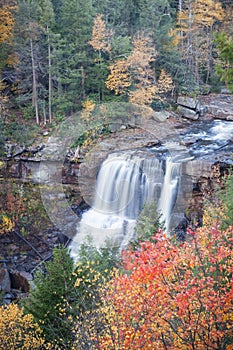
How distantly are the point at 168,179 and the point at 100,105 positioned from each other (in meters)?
8.27

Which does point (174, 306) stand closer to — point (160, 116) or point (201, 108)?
point (160, 116)

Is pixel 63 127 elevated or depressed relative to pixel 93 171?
elevated

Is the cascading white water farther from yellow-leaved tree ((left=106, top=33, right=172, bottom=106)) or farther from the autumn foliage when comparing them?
the autumn foliage

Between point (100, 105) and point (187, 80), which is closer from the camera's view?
point (100, 105)

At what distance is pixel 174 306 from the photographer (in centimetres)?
716

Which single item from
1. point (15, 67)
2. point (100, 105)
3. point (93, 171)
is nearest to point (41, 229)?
point (93, 171)

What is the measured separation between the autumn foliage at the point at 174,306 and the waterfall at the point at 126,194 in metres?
9.74

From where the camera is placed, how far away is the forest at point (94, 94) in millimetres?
8742

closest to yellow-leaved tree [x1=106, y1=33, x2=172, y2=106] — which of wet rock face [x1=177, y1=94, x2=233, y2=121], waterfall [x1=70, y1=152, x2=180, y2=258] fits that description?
wet rock face [x1=177, y1=94, x2=233, y2=121]

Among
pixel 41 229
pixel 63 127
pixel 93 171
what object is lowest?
pixel 41 229

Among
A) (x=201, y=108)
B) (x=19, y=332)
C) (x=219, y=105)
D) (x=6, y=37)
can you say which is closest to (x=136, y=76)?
(x=201, y=108)

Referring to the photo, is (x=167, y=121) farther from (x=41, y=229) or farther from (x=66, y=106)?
(x=41, y=229)

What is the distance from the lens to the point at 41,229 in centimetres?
2044

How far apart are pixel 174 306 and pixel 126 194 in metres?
12.4
